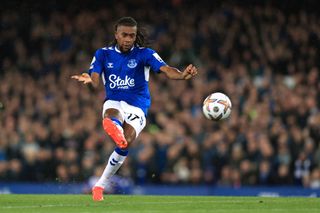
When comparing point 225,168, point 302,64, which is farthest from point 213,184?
point 302,64

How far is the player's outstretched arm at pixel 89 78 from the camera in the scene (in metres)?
12.2

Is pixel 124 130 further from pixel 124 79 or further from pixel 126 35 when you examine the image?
pixel 126 35

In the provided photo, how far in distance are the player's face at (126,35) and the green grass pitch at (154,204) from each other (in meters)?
2.13

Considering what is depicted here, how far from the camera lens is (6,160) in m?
19.7

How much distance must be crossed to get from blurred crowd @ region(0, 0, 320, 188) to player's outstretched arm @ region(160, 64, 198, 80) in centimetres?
551

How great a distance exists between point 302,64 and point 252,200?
841 cm

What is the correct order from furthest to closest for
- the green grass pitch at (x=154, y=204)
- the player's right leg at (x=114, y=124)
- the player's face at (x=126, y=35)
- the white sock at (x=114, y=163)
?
the white sock at (x=114, y=163) < the player's face at (x=126, y=35) < the player's right leg at (x=114, y=124) < the green grass pitch at (x=154, y=204)

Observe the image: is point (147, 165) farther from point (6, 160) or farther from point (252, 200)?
point (252, 200)

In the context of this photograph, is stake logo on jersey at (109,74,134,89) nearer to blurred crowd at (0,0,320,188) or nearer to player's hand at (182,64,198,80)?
player's hand at (182,64,198,80)

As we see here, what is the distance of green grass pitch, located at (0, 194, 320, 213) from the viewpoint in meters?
11.6

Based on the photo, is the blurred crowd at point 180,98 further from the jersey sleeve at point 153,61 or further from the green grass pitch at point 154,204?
the jersey sleeve at point 153,61

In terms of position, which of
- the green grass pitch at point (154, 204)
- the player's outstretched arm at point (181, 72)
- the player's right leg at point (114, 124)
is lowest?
the green grass pitch at point (154, 204)

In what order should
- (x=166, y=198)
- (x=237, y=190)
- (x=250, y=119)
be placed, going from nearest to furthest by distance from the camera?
(x=166, y=198) < (x=237, y=190) < (x=250, y=119)

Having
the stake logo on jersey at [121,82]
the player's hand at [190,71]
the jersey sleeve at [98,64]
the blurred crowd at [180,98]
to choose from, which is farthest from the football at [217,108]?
the blurred crowd at [180,98]
